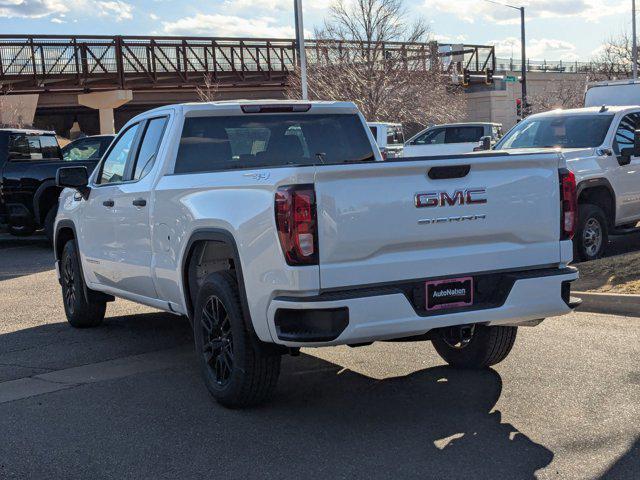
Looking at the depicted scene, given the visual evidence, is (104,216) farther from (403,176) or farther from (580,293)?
(580,293)

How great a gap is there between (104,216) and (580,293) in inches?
175

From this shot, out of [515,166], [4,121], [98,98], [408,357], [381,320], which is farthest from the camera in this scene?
[98,98]

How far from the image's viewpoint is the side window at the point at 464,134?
25453 millimetres

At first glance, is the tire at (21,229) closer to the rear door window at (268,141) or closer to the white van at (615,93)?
the rear door window at (268,141)

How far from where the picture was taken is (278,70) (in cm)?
4791

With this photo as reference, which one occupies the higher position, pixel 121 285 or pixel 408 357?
pixel 121 285

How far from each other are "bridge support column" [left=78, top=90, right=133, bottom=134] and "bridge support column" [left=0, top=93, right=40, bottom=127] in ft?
7.97

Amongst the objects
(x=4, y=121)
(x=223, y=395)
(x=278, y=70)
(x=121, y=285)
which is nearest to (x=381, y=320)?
(x=223, y=395)

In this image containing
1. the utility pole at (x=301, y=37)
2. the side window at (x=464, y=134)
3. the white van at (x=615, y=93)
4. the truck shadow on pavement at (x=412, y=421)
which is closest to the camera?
the truck shadow on pavement at (x=412, y=421)

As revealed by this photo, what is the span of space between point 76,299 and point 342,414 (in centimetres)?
382

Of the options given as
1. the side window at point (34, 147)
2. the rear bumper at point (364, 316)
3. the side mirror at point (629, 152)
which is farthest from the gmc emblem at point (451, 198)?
the side window at point (34, 147)

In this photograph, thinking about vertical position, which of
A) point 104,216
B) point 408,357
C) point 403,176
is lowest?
point 408,357

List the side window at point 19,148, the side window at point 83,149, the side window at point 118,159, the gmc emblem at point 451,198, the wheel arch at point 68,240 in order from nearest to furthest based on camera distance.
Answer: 1. the gmc emblem at point 451,198
2. the side window at point 118,159
3. the wheel arch at point 68,240
4. the side window at point 19,148
5. the side window at point 83,149

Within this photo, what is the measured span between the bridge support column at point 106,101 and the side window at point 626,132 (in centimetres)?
3423
